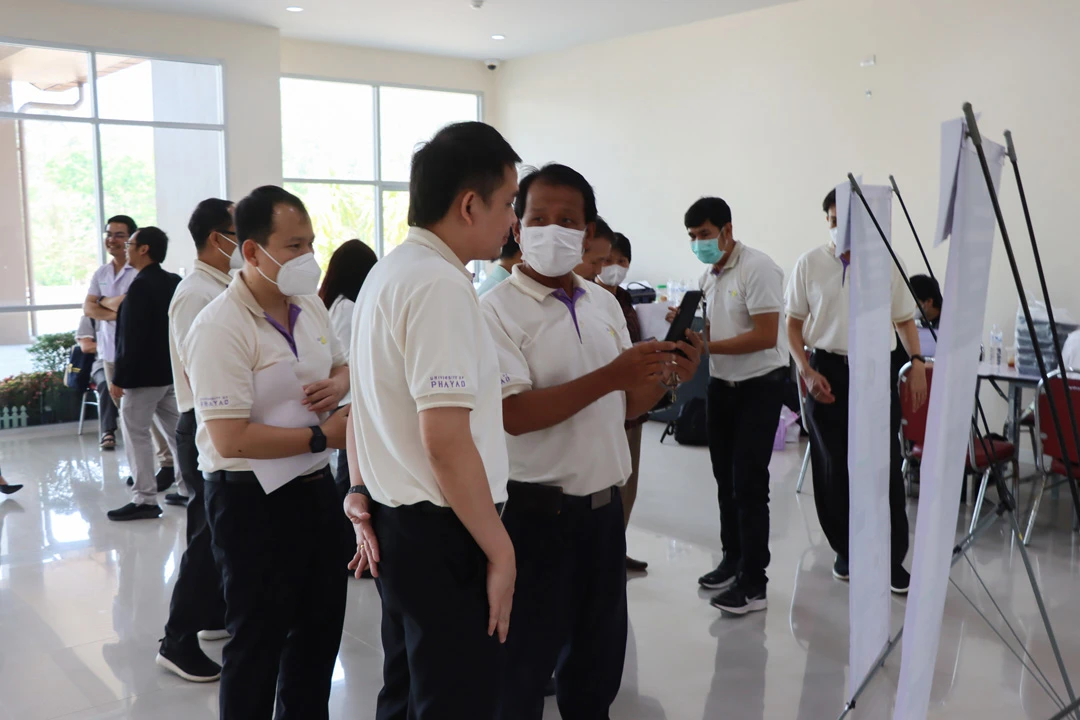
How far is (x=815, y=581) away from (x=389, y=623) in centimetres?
254

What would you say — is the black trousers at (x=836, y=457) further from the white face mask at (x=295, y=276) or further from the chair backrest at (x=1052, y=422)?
the white face mask at (x=295, y=276)

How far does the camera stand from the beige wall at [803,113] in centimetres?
617

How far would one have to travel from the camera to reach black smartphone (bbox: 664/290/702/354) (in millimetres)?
2070

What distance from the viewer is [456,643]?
1.53 meters

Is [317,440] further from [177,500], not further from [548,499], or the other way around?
[177,500]

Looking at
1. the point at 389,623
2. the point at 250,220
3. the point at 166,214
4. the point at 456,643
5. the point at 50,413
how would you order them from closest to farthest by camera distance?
the point at 456,643
the point at 389,623
the point at 250,220
the point at 50,413
the point at 166,214

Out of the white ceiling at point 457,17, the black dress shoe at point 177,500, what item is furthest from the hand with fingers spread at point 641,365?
the white ceiling at point 457,17

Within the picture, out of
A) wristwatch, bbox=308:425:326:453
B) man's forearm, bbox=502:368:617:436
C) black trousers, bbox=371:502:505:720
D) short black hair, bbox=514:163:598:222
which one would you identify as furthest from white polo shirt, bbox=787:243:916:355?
black trousers, bbox=371:502:505:720

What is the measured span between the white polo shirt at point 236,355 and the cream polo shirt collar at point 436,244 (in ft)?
2.51

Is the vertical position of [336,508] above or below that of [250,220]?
below

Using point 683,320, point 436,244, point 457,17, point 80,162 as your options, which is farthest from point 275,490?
point 457,17

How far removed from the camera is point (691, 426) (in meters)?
6.84

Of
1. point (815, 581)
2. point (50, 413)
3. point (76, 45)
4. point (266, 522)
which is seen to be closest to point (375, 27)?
point (76, 45)

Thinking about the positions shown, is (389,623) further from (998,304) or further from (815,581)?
(998,304)
